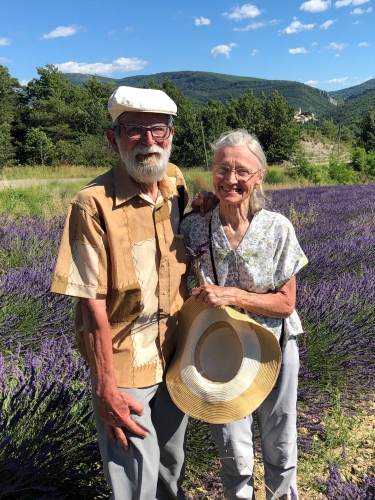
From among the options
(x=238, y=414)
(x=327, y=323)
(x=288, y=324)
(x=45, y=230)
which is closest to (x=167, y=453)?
(x=238, y=414)

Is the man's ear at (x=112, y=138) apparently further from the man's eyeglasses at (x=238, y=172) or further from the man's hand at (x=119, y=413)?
the man's hand at (x=119, y=413)

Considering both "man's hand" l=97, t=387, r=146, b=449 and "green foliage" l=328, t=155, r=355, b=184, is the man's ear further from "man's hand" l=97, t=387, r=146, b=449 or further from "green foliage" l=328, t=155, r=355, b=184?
"green foliage" l=328, t=155, r=355, b=184

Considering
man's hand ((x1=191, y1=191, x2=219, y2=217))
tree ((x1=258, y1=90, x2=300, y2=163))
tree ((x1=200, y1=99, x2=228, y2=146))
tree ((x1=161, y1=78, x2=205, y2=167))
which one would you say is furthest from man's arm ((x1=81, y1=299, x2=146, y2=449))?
tree ((x1=258, y1=90, x2=300, y2=163))

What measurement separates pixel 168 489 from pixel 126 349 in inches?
27.6

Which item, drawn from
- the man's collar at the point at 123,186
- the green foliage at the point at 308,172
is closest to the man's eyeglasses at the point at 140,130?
the man's collar at the point at 123,186

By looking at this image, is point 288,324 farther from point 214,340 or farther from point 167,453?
point 167,453

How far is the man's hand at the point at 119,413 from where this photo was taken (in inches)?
56.8

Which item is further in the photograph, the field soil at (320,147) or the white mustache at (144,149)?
the field soil at (320,147)

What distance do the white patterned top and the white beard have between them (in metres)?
0.32

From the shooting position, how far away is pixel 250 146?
1.62m

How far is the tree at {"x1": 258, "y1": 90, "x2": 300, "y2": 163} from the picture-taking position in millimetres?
50344

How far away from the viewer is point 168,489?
1.77 meters

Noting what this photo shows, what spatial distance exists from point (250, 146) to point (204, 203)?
0.28 metres

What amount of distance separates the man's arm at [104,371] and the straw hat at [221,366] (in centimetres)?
19
